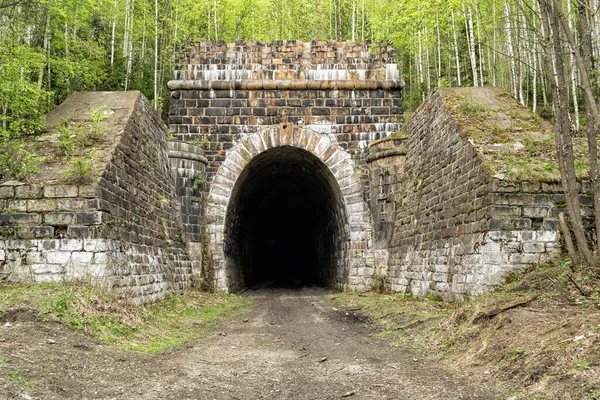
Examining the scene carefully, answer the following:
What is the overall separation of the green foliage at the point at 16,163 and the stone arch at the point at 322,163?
631 centimetres

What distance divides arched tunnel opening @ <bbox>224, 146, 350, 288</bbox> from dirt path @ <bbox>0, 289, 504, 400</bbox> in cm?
816

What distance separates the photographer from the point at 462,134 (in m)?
9.95

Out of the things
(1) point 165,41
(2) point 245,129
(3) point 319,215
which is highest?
(1) point 165,41

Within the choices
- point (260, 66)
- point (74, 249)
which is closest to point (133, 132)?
point (74, 249)

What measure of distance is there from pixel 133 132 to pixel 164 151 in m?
2.61

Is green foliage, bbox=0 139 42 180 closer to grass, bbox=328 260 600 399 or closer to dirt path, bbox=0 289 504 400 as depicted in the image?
dirt path, bbox=0 289 504 400

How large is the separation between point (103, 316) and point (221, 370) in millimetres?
2373

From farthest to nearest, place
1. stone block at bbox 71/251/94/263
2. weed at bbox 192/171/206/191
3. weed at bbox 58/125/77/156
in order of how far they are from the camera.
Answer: weed at bbox 192/171/206/191 → weed at bbox 58/125/77/156 → stone block at bbox 71/251/94/263

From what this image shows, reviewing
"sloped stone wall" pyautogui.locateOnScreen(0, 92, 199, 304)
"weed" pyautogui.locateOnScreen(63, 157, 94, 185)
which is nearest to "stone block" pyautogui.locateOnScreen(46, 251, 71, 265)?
"sloped stone wall" pyautogui.locateOnScreen(0, 92, 199, 304)

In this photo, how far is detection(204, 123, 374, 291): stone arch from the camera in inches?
566

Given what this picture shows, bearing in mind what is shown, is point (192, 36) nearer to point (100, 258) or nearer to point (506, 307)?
point (100, 258)

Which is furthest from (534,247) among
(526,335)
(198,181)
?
(198,181)

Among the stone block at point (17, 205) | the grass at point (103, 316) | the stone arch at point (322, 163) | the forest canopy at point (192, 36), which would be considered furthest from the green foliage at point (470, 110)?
the stone block at point (17, 205)

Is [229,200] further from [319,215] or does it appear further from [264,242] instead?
[264,242]
